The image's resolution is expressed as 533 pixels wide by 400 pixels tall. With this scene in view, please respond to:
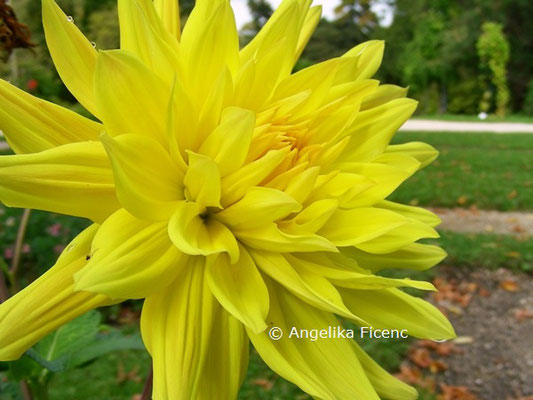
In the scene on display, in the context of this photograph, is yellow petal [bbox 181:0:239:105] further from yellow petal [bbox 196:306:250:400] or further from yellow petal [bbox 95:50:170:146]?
yellow petal [bbox 196:306:250:400]

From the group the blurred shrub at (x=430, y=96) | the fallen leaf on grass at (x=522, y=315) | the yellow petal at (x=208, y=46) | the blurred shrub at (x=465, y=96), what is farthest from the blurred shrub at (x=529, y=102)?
the yellow petal at (x=208, y=46)

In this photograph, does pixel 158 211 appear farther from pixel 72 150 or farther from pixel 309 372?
pixel 309 372

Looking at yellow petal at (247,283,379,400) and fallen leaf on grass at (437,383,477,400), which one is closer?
yellow petal at (247,283,379,400)

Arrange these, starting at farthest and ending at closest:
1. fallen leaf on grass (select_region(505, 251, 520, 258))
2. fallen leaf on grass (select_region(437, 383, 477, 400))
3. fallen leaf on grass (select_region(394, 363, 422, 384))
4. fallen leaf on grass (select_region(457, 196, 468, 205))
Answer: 1. fallen leaf on grass (select_region(457, 196, 468, 205))
2. fallen leaf on grass (select_region(505, 251, 520, 258))
3. fallen leaf on grass (select_region(394, 363, 422, 384))
4. fallen leaf on grass (select_region(437, 383, 477, 400))

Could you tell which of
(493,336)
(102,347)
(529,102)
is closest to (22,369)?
(102,347)

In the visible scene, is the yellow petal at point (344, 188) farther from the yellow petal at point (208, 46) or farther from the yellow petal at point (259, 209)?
the yellow petal at point (208, 46)

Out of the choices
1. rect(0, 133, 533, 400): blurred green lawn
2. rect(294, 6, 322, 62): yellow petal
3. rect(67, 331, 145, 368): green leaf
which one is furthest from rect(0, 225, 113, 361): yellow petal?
rect(0, 133, 533, 400): blurred green lawn

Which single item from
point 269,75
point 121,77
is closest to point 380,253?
point 269,75
